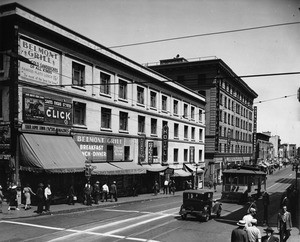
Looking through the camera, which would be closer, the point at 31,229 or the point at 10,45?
the point at 31,229

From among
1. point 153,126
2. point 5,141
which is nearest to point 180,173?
point 153,126

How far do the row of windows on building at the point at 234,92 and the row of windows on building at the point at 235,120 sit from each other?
460 centimetres

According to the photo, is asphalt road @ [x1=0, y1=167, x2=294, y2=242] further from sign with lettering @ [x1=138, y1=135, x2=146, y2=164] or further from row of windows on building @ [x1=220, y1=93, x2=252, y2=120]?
row of windows on building @ [x1=220, y1=93, x2=252, y2=120]

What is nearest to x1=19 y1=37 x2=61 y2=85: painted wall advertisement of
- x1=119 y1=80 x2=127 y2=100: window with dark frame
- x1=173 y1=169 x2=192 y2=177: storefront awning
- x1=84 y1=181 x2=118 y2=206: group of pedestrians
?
x1=84 y1=181 x2=118 y2=206: group of pedestrians

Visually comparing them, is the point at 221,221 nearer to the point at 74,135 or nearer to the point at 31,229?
the point at 31,229

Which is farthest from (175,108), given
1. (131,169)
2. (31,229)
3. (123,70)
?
(31,229)

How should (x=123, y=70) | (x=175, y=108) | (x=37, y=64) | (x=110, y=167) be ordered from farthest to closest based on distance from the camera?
(x=175, y=108) < (x=123, y=70) < (x=110, y=167) < (x=37, y=64)

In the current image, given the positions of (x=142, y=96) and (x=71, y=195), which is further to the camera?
(x=142, y=96)

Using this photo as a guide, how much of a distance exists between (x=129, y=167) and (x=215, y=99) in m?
27.8

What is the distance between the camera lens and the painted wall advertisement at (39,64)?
20.3 m

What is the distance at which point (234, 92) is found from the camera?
64.2 metres

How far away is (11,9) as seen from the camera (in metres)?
19.9

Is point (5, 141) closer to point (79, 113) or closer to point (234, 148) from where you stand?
point (79, 113)

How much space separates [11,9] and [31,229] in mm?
14309
